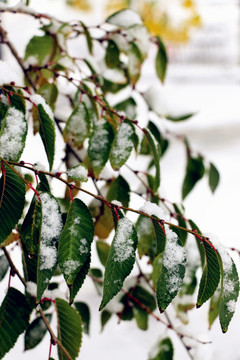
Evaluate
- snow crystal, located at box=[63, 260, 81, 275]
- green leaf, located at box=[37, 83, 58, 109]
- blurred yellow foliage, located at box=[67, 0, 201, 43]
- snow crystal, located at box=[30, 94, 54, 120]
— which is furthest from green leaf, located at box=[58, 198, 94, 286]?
blurred yellow foliage, located at box=[67, 0, 201, 43]

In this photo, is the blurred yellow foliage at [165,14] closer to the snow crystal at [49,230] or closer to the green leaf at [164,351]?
the green leaf at [164,351]

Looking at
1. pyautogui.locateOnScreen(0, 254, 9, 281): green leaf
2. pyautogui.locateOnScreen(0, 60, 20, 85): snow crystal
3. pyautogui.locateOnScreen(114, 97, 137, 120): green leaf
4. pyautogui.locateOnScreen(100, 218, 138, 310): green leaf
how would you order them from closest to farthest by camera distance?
pyautogui.locateOnScreen(100, 218, 138, 310): green leaf → pyautogui.locateOnScreen(0, 60, 20, 85): snow crystal → pyautogui.locateOnScreen(0, 254, 9, 281): green leaf → pyautogui.locateOnScreen(114, 97, 137, 120): green leaf

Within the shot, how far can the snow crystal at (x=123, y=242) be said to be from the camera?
338 millimetres

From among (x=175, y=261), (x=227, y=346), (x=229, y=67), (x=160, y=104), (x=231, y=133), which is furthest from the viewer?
(x=229, y=67)

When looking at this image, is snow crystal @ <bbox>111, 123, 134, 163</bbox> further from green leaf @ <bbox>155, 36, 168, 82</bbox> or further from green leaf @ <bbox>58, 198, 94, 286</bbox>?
green leaf @ <bbox>155, 36, 168, 82</bbox>

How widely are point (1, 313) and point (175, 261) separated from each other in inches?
7.8

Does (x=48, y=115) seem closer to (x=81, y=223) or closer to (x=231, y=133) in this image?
(x=81, y=223)

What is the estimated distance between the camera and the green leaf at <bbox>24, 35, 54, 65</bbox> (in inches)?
26.2

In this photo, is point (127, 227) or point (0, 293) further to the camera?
point (0, 293)

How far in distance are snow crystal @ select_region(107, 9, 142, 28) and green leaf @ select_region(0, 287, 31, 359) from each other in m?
0.41

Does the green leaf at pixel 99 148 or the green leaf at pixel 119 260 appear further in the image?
the green leaf at pixel 99 148

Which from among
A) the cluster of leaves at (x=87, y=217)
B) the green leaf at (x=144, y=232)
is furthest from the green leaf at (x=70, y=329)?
the green leaf at (x=144, y=232)

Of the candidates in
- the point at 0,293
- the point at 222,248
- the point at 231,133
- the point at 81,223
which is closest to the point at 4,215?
the point at 81,223

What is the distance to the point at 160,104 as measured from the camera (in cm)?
64
